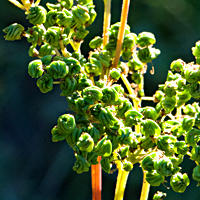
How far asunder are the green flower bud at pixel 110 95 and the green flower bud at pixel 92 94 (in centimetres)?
1

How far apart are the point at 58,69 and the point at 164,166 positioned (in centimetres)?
19

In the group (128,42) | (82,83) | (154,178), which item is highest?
(128,42)

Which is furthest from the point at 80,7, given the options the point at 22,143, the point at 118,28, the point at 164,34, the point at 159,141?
the point at 22,143

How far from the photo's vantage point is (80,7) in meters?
0.50

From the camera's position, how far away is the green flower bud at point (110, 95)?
463 millimetres

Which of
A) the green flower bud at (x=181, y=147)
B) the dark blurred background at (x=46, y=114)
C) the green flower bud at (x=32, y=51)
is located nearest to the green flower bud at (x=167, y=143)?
the green flower bud at (x=181, y=147)

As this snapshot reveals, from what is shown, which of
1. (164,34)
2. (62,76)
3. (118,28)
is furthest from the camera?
(164,34)

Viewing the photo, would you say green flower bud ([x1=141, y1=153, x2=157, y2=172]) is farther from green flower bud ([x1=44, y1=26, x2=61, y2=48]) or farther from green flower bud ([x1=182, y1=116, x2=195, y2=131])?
green flower bud ([x1=44, y1=26, x2=61, y2=48])

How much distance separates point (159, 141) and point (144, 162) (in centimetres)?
4

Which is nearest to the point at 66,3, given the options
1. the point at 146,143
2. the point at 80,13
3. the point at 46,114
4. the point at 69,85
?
the point at 80,13

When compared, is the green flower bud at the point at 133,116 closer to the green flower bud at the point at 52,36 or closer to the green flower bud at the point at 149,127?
the green flower bud at the point at 149,127

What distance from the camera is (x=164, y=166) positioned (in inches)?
18.3

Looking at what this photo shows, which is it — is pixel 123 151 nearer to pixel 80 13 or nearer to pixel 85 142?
pixel 85 142

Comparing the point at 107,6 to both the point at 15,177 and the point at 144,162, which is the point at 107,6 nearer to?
the point at 144,162
